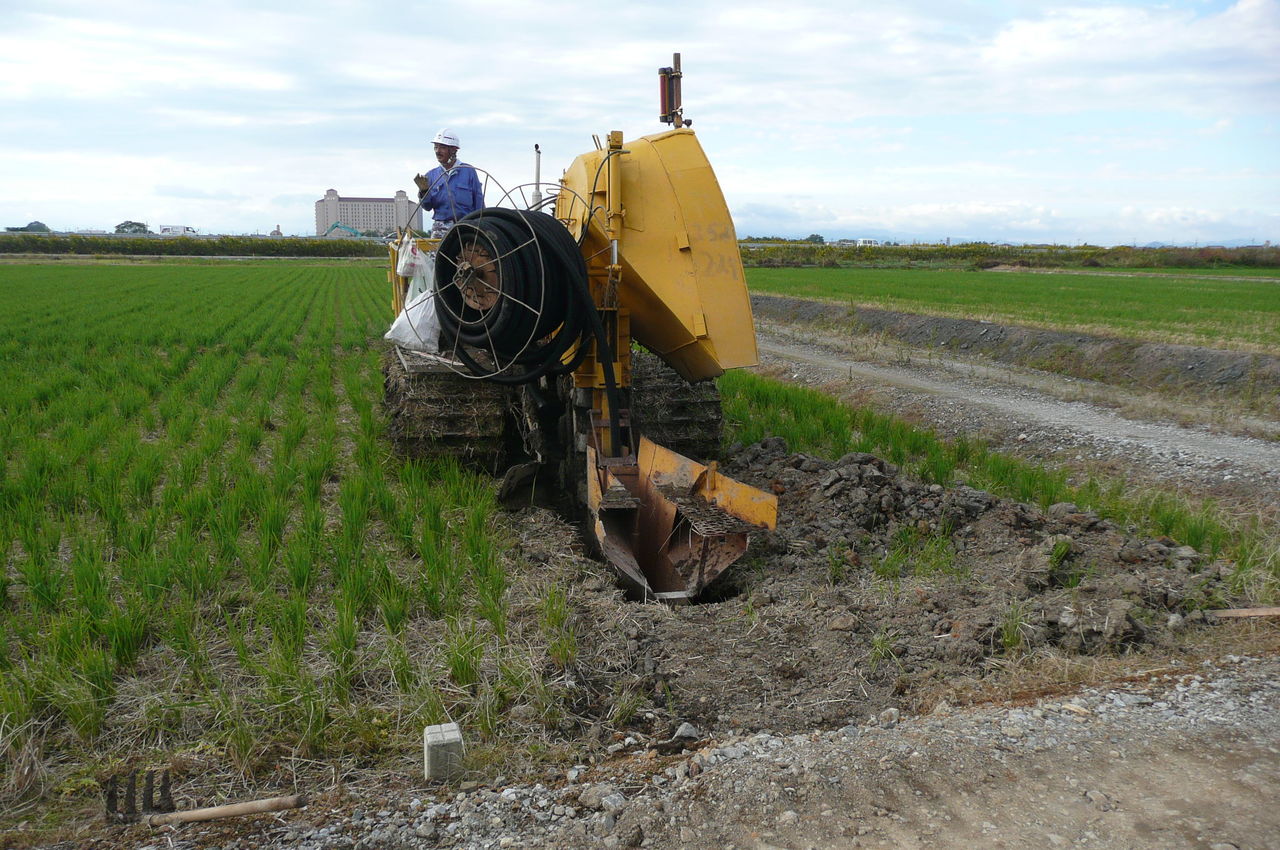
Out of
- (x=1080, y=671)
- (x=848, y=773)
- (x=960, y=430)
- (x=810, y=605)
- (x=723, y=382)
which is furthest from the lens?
(x=723, y=382)

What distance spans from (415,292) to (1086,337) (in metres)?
10.7

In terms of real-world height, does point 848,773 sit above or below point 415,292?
below

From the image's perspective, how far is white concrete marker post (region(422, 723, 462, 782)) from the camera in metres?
2.85

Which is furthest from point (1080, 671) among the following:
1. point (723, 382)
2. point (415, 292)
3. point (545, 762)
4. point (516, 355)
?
point (723, 382)

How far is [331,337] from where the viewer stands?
14320 millimetres

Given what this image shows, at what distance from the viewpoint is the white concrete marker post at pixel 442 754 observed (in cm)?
285

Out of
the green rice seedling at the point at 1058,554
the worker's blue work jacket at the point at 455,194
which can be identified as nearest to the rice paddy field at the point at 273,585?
the green rice seedling at the point at 1058,554

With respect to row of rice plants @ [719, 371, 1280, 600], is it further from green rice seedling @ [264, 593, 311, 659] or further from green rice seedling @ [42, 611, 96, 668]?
green rice seedling @ [42, 611, 96, 668]

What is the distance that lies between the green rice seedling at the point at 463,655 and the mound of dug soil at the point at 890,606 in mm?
517

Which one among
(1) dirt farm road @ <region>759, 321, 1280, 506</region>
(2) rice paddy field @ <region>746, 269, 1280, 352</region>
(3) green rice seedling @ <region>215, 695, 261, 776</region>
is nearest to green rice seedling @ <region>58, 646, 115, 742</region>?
(3) green rice seedling @ <region>215, 695, 261, 776</region>

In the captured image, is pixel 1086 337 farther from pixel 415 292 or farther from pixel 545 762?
pixel 545 762

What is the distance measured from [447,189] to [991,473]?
4327mm

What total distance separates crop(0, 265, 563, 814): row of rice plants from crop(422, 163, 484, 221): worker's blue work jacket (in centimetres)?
180

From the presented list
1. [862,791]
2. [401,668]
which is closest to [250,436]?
[401,668]
